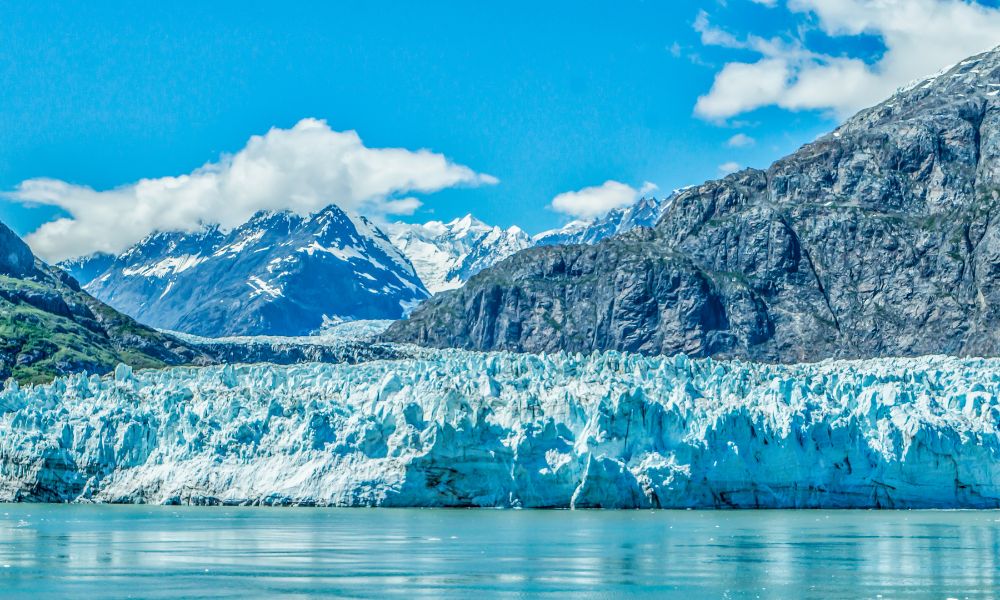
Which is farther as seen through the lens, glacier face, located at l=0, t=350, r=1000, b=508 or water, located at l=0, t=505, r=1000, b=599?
glacier face, located at l=0, t=350, r=1000, b=508

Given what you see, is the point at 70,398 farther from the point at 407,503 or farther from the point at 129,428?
the point at 407,503

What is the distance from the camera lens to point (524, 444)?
72.6 meters

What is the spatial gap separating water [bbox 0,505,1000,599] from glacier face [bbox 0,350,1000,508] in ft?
6.34

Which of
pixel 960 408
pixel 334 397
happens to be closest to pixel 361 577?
pixel 334 397

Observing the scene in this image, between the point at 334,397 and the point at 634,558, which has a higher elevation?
the point at 334,397

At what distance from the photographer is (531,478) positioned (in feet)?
243

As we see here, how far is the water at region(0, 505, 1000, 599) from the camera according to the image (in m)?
42.0

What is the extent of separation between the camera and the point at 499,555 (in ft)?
173

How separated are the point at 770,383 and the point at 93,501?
45269 mm

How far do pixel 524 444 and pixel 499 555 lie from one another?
2002 centimetres

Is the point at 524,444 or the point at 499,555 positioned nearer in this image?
the point at 499,555

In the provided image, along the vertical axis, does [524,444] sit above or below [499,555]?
above

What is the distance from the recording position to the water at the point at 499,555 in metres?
42.0

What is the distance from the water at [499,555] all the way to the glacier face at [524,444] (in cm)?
193
